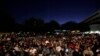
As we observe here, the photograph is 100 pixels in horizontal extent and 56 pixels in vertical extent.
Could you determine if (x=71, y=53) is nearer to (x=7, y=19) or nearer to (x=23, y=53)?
(x=23, y=53)

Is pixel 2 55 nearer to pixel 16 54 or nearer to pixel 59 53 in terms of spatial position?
pixel 16 54

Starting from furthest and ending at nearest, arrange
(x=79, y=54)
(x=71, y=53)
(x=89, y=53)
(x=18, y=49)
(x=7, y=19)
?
(x=7, y=19) → (x=18, y=49) → (x=79, y=54) → (x=71, y=53) → (x=89, y=53)

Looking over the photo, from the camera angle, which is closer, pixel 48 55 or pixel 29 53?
pixel 48 55

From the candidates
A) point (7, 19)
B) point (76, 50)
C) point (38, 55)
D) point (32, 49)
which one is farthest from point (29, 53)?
point (7, 19)

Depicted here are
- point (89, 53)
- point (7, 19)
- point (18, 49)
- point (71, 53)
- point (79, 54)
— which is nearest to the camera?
point (89, 53)

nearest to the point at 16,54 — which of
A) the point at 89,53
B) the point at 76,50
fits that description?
the point at 76,50

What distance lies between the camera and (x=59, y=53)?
1633 cm

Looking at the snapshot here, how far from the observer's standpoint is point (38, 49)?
17.7 metres

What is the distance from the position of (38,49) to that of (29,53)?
0.67 m

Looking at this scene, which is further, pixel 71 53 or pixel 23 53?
pixel 23 53

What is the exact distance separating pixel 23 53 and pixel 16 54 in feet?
1.68

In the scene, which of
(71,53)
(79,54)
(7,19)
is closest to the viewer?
(71,53)

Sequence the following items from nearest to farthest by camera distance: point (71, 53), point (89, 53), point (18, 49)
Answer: point (89, 53), point (71, 53), point (18, 49)

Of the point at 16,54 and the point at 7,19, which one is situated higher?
the point at 7,19
